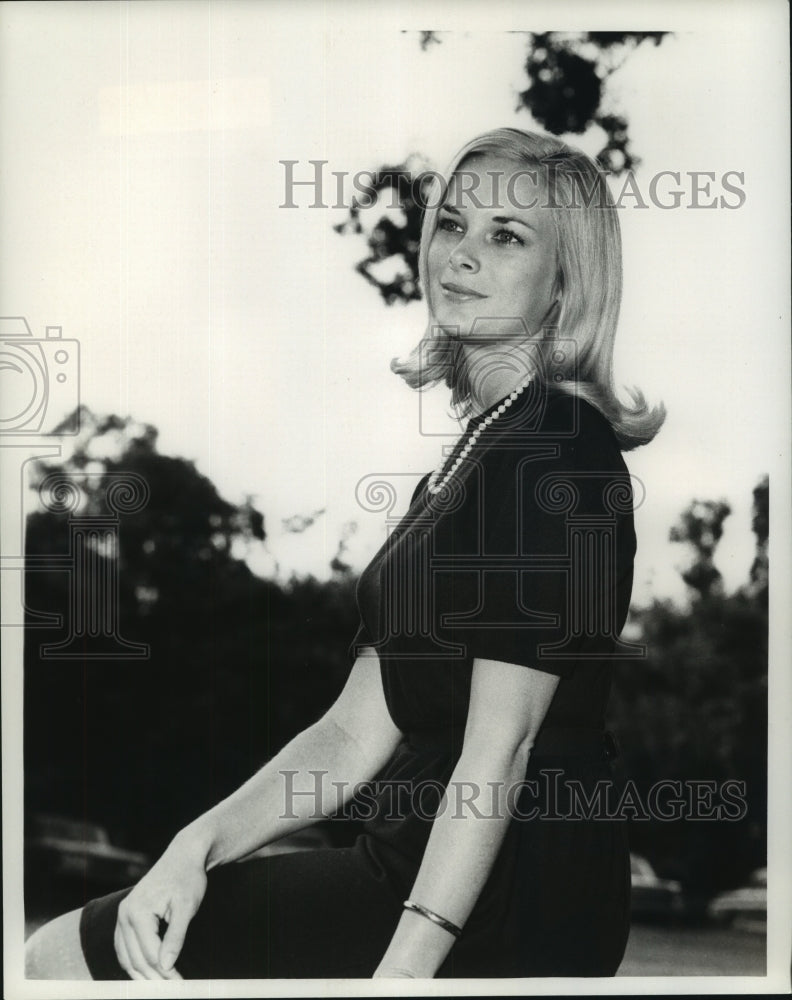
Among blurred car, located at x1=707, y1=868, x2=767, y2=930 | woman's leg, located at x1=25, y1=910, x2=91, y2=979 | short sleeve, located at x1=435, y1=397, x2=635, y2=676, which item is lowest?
woman's leg, located at x1=25, y1=910, x2=91, y2=979

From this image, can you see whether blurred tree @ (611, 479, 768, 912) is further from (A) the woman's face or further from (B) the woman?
(A) the woman's face

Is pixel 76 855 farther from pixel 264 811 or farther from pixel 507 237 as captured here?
pixel 507 237

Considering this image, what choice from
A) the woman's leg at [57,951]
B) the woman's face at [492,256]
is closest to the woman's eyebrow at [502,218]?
the woman's face at [492,256]

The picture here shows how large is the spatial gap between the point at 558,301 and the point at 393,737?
1204mm

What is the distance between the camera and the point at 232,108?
269cm

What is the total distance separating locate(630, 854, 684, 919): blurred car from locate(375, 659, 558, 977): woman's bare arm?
392mm

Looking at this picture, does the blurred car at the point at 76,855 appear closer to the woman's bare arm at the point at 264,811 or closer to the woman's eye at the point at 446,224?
the woman's bare arm at the point at 264,811

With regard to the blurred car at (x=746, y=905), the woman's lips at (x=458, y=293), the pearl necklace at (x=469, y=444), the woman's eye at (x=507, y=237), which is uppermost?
the woman's eye at (x=507, y=237)

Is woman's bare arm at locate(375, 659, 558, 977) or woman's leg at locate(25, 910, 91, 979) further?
woman's leg at locate(25, 910, 91, 979)

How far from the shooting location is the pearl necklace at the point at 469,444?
2.66 m

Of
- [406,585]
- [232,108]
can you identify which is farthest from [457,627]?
[232,108]

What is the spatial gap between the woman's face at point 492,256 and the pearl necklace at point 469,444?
0.14 metres

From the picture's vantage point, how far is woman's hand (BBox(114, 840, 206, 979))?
104 inches

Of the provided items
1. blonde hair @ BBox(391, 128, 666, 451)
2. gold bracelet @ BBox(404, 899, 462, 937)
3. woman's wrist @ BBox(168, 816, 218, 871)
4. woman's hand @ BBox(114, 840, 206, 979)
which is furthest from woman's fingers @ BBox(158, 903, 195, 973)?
blonde hair @ BBox(391, 128, 666, 451)
